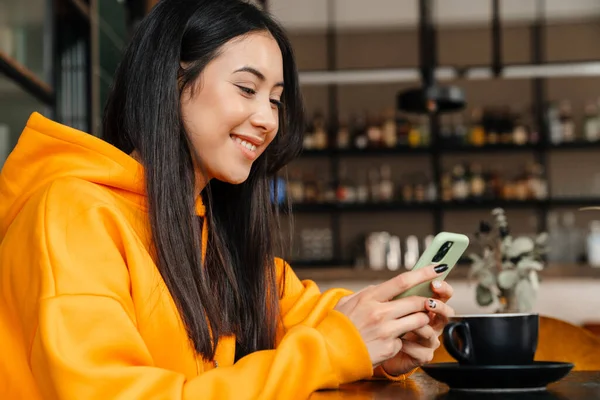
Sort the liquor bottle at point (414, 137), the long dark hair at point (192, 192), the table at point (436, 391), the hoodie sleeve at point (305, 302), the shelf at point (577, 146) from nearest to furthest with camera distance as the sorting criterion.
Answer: the table at point (436, 391)
the long dark hair at point (192, 192)
the hoodie sleeve at point (305, 302)
the shelf at point (577, 146)
the liquor bottle at point (414, 137)

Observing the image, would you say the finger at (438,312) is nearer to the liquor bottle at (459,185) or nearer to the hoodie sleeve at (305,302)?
the hoodie sleeve at (305,302)

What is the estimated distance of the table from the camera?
0.77 m

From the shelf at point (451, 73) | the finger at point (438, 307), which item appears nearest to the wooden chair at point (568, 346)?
the finger at point (438, 307)

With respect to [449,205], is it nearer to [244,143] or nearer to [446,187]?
[446,187]

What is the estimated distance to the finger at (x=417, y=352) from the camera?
42.4 inches

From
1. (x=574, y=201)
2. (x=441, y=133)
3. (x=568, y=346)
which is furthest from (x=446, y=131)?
(x=568, y=346)

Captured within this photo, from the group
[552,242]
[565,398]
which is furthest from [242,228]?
[552,242]

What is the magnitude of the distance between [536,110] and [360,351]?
18.1 feet

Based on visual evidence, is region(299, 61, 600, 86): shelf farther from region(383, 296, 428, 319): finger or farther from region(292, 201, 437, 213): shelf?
region(383, 296, 428, 319): finger

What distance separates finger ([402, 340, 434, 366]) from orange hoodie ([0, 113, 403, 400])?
0.58 ft

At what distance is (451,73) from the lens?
5.34 metres

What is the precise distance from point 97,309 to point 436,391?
14.2 inches

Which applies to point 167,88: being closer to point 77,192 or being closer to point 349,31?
point 77,192

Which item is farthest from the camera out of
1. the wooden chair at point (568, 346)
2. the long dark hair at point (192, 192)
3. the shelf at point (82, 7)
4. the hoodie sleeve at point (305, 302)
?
the shelf at point (82, 7)
